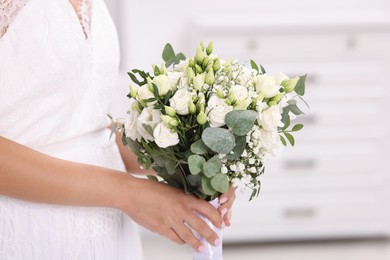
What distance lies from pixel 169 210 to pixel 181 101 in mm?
230

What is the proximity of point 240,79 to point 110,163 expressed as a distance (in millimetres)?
420

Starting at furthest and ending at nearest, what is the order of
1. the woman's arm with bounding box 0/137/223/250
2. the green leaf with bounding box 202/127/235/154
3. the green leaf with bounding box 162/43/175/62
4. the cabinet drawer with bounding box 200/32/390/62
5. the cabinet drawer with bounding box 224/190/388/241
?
the cabinet drawer with bounding box 224/190/388/241, the cabinet drawer with bounding box 200/32/390/62, the green leaf with bounding box 162/43/175/62, the woman's arm with bounding box 0/137/223/250, the green leaf with bounding box 202/127/235/154

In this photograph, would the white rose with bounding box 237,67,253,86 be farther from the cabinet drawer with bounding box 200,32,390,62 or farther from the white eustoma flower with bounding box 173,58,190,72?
the cabinet drawer with bounding box 200,32,390,62

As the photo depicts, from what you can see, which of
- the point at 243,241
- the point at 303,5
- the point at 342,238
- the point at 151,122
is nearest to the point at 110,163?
the point at 151,122

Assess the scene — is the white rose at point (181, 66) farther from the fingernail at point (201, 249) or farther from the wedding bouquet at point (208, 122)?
the fingernail at point (201, 249)

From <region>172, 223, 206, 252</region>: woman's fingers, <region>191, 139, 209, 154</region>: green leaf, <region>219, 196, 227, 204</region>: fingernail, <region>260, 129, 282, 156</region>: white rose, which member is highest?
<region>260, 129, 282, 156</region>: white rose

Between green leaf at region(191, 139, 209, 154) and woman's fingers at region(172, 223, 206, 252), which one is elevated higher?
green leaf at region(191, 139, 209, 154)

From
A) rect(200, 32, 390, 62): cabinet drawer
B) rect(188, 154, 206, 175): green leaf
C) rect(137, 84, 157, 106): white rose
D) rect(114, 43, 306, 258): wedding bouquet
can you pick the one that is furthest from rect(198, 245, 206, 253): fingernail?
rect(200, 32, 390, 62): cabinet drawer

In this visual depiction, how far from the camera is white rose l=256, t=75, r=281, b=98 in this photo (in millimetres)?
1208

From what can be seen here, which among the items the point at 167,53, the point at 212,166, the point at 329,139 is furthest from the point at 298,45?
the point at 212,166

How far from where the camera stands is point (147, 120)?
122cm

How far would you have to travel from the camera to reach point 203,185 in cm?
118

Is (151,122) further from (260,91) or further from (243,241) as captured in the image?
(243,241)

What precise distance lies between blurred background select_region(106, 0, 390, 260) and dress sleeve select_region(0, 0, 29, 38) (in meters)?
2.52
